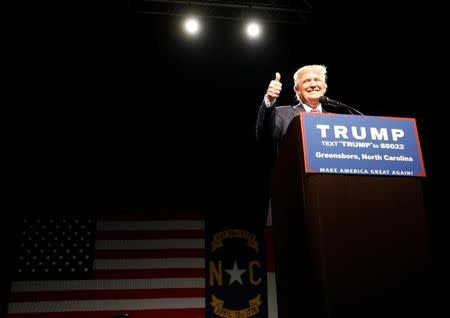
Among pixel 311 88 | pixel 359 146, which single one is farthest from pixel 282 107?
pixel 359 146

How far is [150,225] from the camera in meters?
4.35

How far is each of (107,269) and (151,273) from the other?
43 cm

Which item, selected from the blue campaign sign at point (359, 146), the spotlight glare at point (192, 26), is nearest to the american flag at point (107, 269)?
the spotlight glare at point (192, 26)

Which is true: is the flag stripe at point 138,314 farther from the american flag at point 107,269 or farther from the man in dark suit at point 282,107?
the man in dark suit at point 282,107

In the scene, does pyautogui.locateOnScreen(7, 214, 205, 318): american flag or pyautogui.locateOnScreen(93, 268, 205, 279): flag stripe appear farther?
pyautogui.locateOnScreen(93, 268, 205, 279): flag stripe

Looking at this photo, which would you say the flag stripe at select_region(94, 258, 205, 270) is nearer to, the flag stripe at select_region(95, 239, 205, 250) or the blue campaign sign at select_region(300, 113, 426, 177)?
the flag stripe at select_region(95, 239, 205, 250)

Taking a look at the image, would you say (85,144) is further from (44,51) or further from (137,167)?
(44,51)

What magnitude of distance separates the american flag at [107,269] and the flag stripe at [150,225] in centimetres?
1

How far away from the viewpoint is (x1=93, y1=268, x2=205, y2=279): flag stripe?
13.6ft

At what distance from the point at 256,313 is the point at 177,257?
0.95 m

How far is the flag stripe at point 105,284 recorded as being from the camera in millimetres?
4045

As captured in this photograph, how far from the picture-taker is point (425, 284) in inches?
40.0

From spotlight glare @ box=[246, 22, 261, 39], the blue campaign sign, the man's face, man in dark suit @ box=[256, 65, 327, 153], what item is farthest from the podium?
spotlight glare @ box=[246, 22, 261, 39]

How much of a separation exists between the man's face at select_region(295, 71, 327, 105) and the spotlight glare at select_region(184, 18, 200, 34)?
213 centimetres
